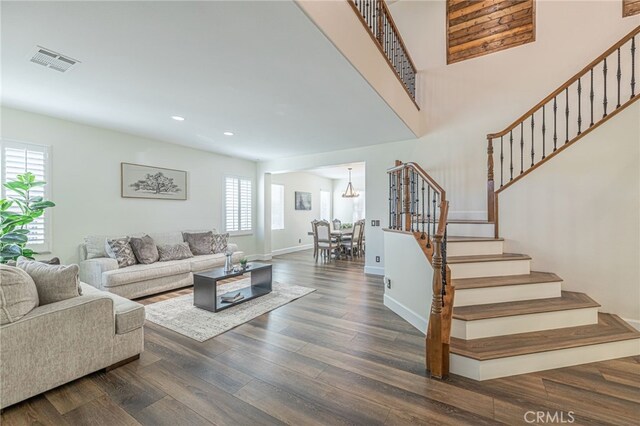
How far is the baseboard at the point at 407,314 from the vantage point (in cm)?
281

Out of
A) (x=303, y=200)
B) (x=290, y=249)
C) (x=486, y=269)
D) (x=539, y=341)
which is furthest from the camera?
(x=303, y=200)

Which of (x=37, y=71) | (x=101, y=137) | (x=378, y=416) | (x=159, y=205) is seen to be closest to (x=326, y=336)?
(x=378, y=416)

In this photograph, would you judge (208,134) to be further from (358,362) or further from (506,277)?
(506,277)

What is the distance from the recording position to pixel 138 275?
12.9 ft

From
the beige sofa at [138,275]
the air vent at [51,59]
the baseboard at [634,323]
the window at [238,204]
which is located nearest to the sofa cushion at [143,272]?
the beige sofa at [138,275]

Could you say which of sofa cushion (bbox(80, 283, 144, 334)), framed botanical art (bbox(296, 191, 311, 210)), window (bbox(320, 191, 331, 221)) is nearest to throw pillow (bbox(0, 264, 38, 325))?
sofa cushion (bbox(80, 283, 144, 334))

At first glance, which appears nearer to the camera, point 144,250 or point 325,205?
point 144,250

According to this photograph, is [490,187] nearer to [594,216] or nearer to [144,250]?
[594,216]

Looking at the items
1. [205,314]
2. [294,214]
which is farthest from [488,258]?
[294,214]

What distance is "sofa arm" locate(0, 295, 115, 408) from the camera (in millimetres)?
1746

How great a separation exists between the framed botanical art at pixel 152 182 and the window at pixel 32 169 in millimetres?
987

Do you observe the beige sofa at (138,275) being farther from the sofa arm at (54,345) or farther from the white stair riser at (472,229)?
the white stair riser at (472,229)

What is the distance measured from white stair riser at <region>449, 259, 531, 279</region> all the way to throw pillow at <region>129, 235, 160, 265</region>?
4377 millimetres

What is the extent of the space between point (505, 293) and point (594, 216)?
1.42m
